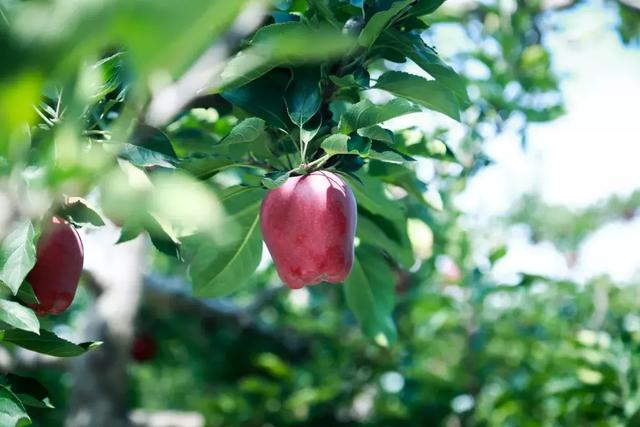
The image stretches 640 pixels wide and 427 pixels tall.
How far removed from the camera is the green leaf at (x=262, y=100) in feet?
4.04

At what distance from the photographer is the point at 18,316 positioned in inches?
39.6

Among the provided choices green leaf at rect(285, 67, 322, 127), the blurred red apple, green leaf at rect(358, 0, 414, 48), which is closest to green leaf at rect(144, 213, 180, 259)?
green leaf at rect(285, 67, 322, 127)

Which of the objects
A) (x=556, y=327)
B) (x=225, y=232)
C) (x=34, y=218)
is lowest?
(x=556, y=327)

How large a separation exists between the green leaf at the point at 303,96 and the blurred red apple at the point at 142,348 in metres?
3.30

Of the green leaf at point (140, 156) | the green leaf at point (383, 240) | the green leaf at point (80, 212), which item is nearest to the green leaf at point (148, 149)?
the green leaf at point (140, 156)

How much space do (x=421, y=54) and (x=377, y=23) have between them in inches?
5.0

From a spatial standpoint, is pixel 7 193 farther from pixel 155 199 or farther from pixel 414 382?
pixel 414 382

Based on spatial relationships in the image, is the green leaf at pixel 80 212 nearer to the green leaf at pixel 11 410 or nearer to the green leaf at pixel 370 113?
the green leaf at pixel 11 410

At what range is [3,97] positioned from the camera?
331mm

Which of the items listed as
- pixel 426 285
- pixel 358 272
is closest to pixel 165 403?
pixel 426 285

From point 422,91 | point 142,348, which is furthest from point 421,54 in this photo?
point 142,348

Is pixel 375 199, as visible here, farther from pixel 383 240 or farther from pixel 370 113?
pixel 370 113

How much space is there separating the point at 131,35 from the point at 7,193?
0.39 m

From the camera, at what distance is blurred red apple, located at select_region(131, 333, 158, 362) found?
170 inches
